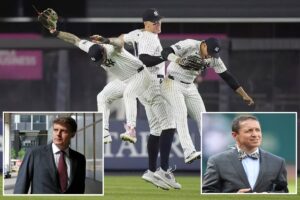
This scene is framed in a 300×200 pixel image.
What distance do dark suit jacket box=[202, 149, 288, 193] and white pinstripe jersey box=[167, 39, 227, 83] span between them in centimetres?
126

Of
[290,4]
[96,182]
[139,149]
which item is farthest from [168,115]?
[290,4]

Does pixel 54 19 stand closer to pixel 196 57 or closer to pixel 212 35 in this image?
pixel 196 57

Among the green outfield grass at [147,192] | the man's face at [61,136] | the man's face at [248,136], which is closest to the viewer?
the man's face at [61,136]

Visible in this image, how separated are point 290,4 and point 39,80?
354cm

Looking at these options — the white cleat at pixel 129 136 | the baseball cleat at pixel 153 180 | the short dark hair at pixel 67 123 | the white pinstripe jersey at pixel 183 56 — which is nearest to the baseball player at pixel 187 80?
the white pinstripe jersey at pixel 183 56

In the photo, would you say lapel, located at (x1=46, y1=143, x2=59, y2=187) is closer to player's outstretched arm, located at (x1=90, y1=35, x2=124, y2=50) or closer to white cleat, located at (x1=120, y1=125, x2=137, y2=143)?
white cleat, located at (x1=120, y1=125, x2=137, y2=143)

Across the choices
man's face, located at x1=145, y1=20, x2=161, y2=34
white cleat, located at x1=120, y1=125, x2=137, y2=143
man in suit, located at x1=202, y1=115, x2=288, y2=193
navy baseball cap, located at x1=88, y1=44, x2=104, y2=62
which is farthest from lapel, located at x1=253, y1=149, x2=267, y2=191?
navy baseball cap, located at x1=88, y1=44, x2=104, y2=62

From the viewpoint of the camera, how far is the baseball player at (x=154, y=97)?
10602 mm

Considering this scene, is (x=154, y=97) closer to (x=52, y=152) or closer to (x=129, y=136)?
(x=129, y=136)

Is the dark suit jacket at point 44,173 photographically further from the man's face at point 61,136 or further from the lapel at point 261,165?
the lapel at point 261,165

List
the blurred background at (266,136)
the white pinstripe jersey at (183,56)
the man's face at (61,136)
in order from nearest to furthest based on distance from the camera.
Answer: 1. the man's face at (61,136)
2. the blurred background at (266,136)
3. the white pinstripe jersey at (183,56)

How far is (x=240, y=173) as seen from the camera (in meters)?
9.70

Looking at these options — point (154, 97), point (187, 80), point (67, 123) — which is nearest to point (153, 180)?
point (154, 97)

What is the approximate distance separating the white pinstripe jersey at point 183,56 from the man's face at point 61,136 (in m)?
1.51
